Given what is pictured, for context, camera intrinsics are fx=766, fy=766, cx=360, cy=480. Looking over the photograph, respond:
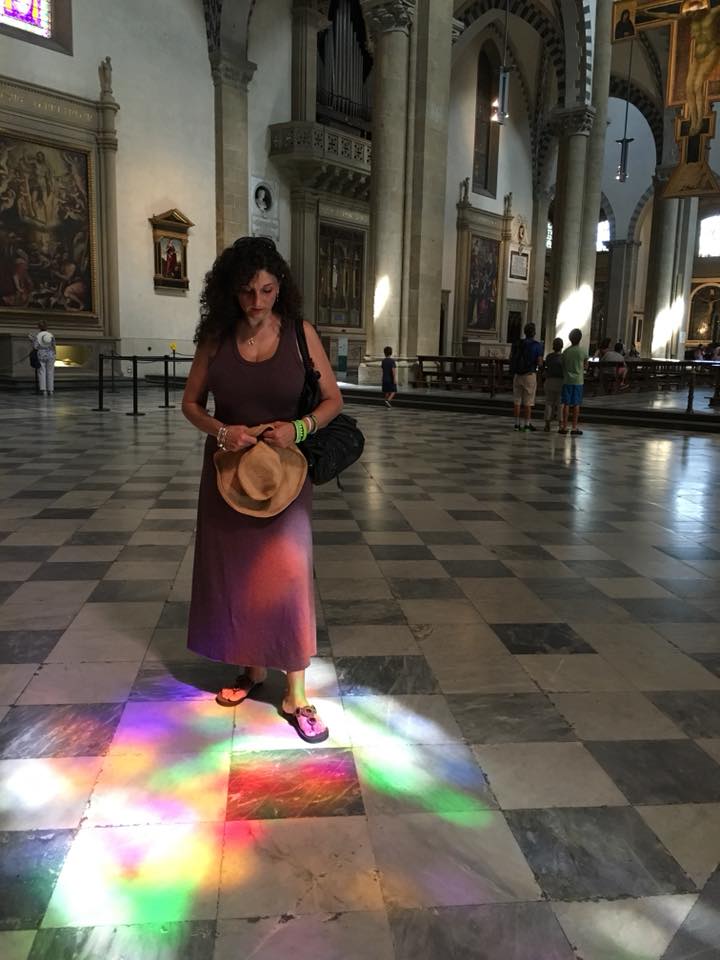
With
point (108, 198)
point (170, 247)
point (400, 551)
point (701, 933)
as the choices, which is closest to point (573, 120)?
point (170, 247)

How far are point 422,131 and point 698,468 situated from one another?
11.7 m

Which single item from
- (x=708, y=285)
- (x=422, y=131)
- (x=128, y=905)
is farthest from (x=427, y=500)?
(x=708, y=285)

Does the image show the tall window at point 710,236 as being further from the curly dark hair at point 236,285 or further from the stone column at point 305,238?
the curly dark hair at point 236,285

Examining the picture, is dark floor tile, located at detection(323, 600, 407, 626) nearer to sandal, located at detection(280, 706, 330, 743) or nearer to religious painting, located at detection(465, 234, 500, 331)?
sandal, located at detection(280, 706, 330, 743)

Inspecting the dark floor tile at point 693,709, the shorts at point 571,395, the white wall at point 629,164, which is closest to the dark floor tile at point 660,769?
the dark floor tile at point 693,709

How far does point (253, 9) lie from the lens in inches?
883

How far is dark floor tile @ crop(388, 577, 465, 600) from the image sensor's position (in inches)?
167

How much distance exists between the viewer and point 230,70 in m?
22.1

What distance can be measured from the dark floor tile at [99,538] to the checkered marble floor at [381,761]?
5cm

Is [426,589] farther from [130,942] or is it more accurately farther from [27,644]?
[130,942]

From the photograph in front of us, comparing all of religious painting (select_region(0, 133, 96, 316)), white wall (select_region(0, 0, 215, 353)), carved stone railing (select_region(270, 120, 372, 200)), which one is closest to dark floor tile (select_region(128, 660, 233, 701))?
religious painting (select_region(0, 133, 96, 316))

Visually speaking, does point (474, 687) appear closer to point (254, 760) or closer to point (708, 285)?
point (254, 760)

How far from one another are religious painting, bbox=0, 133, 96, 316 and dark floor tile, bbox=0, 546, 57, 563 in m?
15.5

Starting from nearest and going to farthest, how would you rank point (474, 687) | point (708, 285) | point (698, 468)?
Answer: point (474, 687) → point (698, 468) → point (708, 285)
